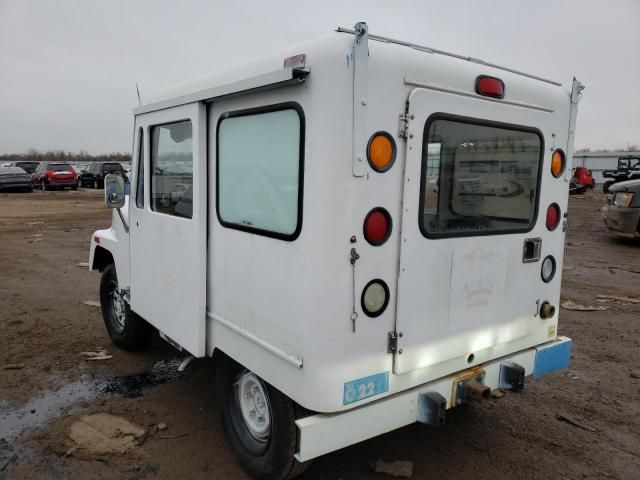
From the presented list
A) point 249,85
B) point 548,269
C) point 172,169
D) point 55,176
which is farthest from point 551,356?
point 55,176

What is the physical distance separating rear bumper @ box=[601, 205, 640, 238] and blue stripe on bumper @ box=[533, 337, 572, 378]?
359 inches

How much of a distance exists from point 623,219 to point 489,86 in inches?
398

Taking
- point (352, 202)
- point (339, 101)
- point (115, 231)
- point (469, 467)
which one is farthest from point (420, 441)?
point (115, 231)

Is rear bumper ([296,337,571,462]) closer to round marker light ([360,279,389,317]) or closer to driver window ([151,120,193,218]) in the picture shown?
round marker light ([360,279,389,317])

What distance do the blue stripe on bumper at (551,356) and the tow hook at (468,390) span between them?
65 cm

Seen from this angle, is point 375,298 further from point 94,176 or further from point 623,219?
point 94,176

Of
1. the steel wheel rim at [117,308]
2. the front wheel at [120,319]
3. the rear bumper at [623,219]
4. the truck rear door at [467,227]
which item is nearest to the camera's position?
the truck rear door at [467,227]

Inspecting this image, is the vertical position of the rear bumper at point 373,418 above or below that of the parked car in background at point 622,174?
below

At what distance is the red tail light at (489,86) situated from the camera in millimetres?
2828

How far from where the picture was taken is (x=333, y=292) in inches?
95.4

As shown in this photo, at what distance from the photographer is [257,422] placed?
3150mm

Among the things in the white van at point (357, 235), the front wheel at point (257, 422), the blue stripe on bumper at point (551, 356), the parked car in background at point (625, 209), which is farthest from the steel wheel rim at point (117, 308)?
the parked car in background at point (625, 209)

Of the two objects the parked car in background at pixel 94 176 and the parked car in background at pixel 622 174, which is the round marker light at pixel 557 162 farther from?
the parked car in background at pixel 94 176

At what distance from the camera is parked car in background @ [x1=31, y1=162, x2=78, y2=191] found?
2894 cm
